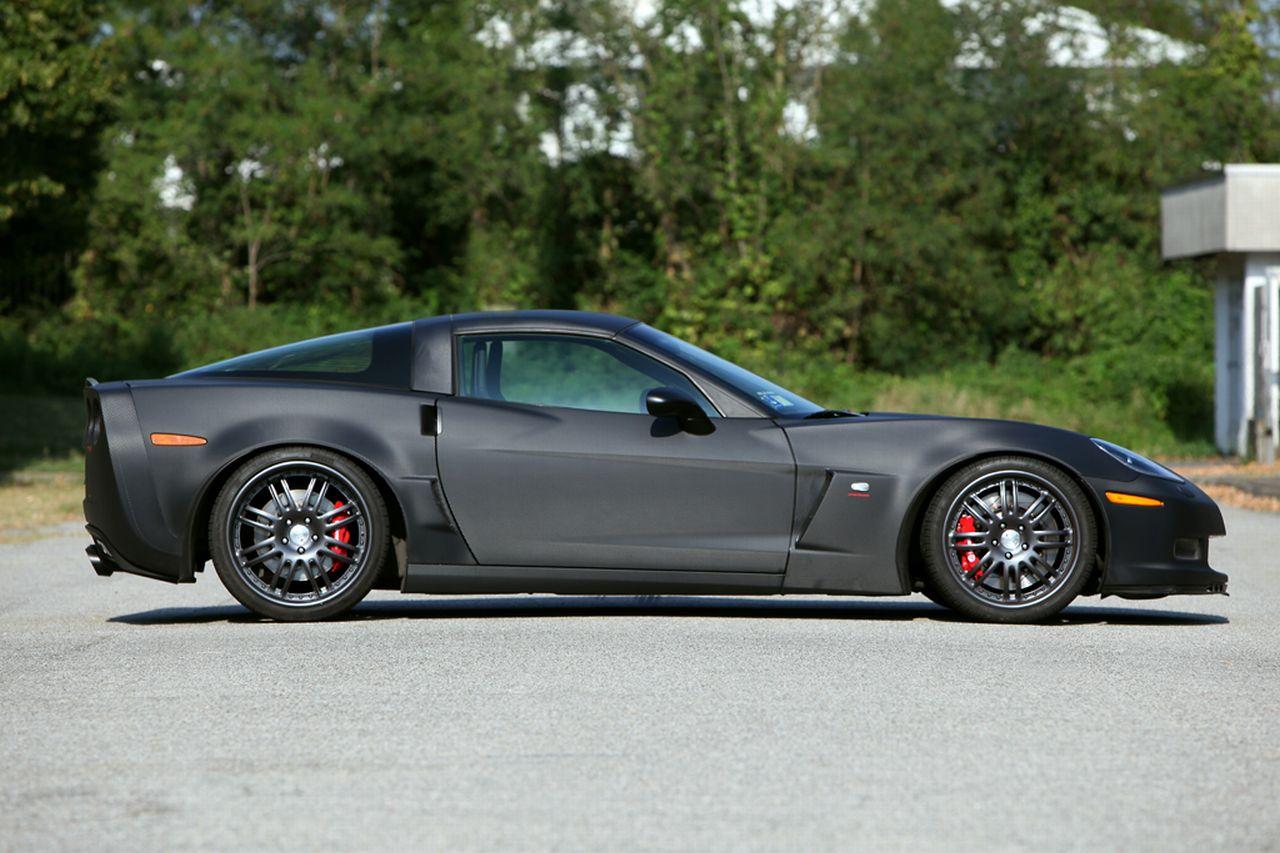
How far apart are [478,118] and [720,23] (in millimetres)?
6320

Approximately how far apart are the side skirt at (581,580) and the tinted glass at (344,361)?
0.83m

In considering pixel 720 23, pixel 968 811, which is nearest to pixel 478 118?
pixel 720 23

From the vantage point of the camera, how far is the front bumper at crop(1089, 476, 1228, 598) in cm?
786

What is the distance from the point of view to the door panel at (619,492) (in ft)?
25.6

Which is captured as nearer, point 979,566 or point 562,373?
point 979,566

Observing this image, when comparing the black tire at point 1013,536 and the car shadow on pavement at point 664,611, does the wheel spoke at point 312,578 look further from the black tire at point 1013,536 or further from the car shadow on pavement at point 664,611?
the black tire at point 1013,536

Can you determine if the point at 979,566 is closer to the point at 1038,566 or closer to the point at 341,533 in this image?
the point at 1038,566

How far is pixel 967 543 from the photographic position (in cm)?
785

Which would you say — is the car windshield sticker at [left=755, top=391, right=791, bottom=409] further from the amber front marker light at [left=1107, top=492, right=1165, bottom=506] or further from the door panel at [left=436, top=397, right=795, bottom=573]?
the amber front marker light at [left=1107, top=492, right=1165, bottom=506]

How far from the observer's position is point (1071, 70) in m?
39.3

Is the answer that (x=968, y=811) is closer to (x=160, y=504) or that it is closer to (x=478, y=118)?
(x=160, y=504)

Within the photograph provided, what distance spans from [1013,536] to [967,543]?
0.63ft

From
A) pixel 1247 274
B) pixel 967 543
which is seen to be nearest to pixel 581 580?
pixel 967 543

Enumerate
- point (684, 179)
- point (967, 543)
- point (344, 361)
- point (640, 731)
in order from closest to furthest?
point (640, 731), point (967, 543), point (344, 361), point (684, 179)
